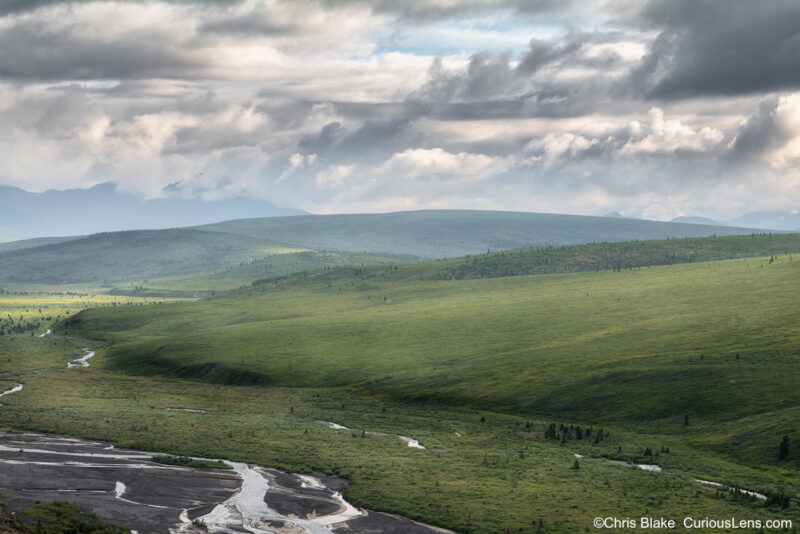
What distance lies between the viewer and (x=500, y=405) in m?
119

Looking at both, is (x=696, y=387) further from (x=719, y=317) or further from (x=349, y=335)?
(x=349, y=335)

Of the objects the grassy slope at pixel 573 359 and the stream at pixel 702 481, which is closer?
the stream at pixel 702 481

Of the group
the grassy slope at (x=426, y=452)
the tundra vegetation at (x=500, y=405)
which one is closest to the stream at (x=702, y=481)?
the tundra vegetation at (x=500, y=405)

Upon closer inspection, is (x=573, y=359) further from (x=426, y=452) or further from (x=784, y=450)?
(x=784, y=450)

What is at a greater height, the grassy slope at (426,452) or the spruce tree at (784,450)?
the spruce tree at (784,450)

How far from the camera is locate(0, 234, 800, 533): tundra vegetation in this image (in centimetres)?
6600

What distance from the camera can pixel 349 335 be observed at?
627 ft

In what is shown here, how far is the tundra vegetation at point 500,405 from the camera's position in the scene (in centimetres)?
6600

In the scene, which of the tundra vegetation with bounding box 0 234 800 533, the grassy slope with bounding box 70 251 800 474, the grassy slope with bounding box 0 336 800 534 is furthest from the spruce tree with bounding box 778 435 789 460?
the grassy slope with bounding box 0 336 800 534

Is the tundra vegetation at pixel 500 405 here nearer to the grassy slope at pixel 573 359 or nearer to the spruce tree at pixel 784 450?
the spruce tree at pixel 784 450

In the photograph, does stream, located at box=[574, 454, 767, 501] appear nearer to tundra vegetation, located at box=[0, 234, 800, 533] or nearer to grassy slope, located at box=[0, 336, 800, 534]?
tundra vegetation, located at box=[0, 234, 800, 533]

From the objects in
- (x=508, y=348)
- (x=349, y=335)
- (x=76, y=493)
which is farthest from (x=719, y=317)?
(x=76, y=493)

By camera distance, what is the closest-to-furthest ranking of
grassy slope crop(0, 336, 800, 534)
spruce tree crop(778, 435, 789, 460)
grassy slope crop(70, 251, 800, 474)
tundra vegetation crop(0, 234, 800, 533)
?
grassy slope crop(0, 336, 800, 534) < tundra vegetation crop(0, 234, 800, 533) < spruce tree crop(778, 435, 789, 460) < grassy slope crop(70, 251, 800, 474)

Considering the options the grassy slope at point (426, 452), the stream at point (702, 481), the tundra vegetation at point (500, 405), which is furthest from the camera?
the tundra vegetation at point (500, 405)
